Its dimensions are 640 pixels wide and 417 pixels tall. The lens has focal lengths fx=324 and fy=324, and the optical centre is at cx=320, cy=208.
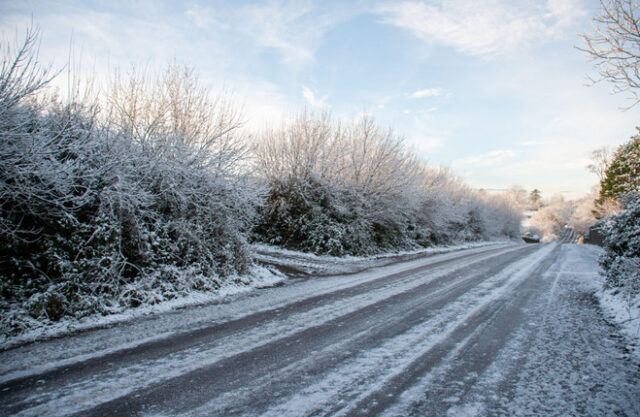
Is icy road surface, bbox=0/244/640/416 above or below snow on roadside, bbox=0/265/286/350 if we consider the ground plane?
above

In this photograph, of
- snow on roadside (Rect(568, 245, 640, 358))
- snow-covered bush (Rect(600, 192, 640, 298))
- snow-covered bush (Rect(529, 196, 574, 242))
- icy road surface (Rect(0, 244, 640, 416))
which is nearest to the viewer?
icy road surface (Rect(0, 244, 640, 416))

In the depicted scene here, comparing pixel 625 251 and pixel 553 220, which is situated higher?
pixel 553 220

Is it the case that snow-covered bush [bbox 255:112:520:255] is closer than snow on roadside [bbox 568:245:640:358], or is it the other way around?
snow on roadside [bbox 568:245:640:358]

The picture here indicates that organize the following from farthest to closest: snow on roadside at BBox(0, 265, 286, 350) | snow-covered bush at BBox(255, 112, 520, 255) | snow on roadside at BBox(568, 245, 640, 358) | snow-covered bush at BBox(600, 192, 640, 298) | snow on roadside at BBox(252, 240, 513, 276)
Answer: snow-covered bush at BBox(255, 112, 520, 255)
snow on roadside at BBox(252, 240, 513, 276)
snow-covered bush at BBox(600, 192, 640, 298)
snow on roadside at BBox(568, 245, 640, 358)
snow on roadside at BBox(0, 265, 286, 350)

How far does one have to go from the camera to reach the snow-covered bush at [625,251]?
6.49 metres

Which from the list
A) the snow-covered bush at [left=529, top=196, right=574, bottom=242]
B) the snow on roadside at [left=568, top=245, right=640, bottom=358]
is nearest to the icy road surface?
the snow on roadside at [left=568, top=245, right=640, bottom=358]

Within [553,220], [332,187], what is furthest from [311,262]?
[553,220]

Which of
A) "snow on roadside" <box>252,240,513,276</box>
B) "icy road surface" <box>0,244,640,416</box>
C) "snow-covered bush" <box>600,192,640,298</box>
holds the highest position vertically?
"snow-covered bush" <box>600,192,640,298</box>

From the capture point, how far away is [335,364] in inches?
138

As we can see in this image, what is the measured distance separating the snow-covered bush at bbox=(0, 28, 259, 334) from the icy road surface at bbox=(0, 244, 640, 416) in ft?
4.24

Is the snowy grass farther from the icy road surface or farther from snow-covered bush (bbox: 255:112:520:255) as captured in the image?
snow-covered bush (bbox: 255:112:520:255)

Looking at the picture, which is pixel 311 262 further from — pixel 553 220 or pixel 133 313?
pixel 553 220

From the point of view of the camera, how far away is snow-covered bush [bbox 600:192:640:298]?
6.49 metres

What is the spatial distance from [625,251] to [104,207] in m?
11.5
